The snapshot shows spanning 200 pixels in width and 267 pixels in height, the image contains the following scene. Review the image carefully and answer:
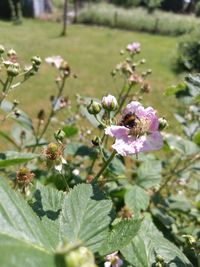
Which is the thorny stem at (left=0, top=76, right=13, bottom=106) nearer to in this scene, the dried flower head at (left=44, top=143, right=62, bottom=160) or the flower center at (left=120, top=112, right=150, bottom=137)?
the dried flower head at (left=44, top=143, right=62, bottom=160)

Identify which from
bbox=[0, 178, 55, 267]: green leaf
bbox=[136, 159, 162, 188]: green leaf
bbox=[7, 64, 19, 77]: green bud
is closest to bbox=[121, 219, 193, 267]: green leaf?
bbox=[0, 178, 55, 267]: green leaf

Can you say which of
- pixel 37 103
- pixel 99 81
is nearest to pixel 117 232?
pixel 37 103

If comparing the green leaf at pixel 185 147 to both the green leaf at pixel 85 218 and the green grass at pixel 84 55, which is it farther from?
the green grass at pixel 84 55

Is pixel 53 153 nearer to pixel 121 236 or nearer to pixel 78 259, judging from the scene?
pixel 121 236

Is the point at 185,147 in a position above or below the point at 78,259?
below

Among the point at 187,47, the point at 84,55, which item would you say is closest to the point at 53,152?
the point at 187,47

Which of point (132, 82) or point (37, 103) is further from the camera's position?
point (37, 103)

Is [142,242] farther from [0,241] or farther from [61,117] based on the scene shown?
[61,117]

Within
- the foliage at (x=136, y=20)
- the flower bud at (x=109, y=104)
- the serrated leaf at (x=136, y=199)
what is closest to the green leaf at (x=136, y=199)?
the serrated leaf at (x=136, y=199)
